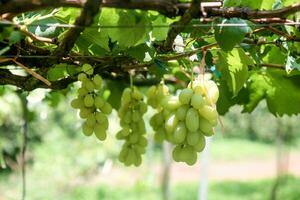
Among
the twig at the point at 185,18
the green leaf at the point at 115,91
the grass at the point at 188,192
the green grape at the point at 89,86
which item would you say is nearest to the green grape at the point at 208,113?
the twig at the point at 185,18

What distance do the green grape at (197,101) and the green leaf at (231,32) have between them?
0.09 meters

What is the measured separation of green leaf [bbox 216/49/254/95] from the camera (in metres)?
0.87

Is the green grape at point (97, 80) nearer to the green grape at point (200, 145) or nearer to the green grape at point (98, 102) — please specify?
the green grape at point (98, 102)

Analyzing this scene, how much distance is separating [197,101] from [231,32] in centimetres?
11

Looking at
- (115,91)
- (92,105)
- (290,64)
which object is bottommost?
(115,91)

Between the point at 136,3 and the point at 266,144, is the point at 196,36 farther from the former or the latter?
the point at 266,144

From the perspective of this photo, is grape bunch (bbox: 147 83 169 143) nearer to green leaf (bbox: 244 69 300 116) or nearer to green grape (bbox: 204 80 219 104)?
green leaf (bbox: 244 69 300 116)

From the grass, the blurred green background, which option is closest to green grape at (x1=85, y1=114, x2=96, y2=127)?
the blurred green background

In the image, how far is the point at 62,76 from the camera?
99 cm

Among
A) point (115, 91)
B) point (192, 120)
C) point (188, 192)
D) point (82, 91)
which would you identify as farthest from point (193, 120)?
point (188, 192)

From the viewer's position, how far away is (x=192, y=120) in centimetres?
76

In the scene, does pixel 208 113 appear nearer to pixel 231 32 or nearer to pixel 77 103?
pixel 231 32

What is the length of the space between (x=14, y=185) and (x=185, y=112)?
18.3 feet

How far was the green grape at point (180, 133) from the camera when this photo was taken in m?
0.77
